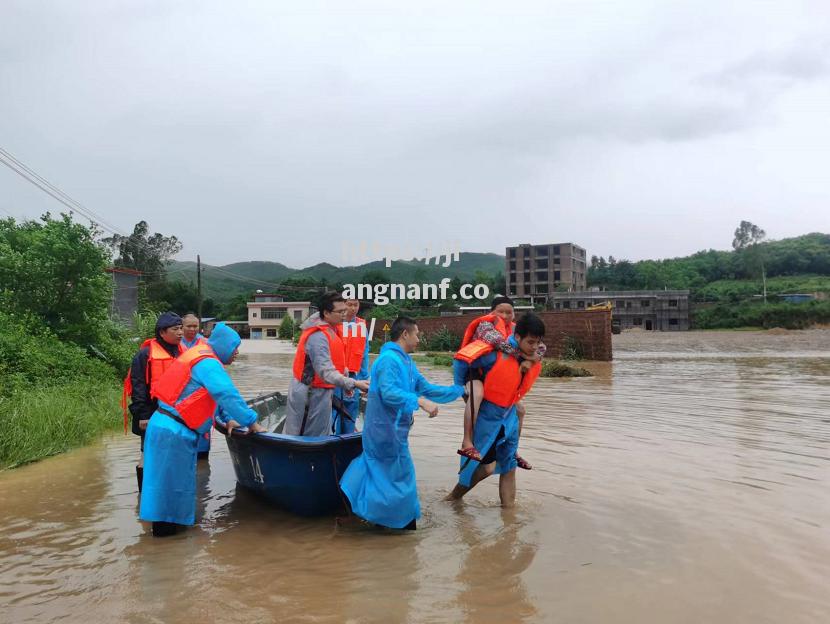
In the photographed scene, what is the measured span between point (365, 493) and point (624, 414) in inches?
289

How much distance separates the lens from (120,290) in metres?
33.8

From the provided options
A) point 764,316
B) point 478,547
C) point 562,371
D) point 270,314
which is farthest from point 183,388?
point 270,314

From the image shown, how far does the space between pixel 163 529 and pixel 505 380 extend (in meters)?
2.84

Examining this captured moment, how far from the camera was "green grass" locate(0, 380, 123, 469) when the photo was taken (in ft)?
25.2

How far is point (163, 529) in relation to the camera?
5.01m

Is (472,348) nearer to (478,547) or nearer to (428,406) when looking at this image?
(428,406)

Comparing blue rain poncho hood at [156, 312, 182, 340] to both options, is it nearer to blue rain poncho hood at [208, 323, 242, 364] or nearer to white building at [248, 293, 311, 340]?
blue rain poncho hood at [208, 323, 242, 364]

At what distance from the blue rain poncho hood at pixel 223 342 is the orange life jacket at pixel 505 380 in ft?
7.41

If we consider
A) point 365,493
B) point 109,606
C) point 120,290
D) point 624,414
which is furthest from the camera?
point 120,290

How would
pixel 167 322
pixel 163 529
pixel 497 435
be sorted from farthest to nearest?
pixel 167 322
pixel 497 435
pixel 163 529

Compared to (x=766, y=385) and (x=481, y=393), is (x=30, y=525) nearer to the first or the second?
(x=481, y=393)

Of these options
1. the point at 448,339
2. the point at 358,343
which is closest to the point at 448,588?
the point at 358,343

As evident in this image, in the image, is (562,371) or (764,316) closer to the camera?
(562,371)

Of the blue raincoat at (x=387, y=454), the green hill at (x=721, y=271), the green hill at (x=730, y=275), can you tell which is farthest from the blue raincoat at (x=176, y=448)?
the green hill at (x=721, y=271)
